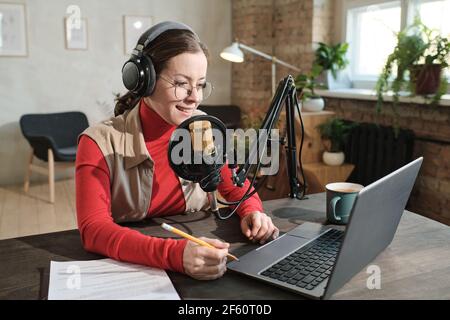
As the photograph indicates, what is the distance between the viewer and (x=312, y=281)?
881 mm

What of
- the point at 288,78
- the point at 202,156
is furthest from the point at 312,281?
the point at 288,78

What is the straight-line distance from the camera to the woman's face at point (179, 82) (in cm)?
122

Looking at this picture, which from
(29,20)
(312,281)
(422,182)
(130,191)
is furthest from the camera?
(29,20)

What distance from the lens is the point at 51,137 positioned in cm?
425

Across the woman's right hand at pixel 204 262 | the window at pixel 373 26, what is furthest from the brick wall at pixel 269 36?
the woman's right hand at pixel 204 262

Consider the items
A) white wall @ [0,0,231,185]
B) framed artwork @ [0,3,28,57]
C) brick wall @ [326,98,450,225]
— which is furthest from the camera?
white wall @ [0,0,231,185]

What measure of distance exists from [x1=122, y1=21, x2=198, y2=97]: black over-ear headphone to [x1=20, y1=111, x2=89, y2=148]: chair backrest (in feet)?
11.4

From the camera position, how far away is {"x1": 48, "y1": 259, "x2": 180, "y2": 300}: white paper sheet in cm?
83

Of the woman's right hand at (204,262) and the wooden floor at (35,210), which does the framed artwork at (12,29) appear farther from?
the woman's right hand at (204,262)

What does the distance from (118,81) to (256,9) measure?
5.50ft

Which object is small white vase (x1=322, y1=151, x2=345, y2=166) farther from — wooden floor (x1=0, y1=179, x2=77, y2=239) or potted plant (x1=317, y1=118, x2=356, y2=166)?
wooden floor (x1=0, y1=179, x2=77, y2=239)

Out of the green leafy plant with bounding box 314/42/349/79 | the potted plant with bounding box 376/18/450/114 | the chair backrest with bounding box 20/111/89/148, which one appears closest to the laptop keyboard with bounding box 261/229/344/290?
the potted plant with bounding box 376/18/450/114

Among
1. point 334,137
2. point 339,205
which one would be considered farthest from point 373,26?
point 339,205
